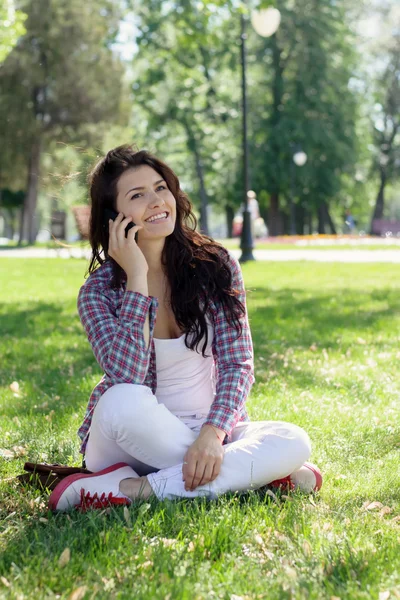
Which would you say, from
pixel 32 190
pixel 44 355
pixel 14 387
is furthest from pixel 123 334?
pixel 32 190

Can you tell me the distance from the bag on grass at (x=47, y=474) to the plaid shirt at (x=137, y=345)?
6.5 inches

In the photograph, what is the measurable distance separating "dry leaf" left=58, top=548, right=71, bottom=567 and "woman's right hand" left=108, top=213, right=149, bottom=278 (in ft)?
4.07

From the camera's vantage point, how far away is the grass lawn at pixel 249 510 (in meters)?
2.45

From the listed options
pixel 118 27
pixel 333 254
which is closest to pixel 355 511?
pixel 333 254

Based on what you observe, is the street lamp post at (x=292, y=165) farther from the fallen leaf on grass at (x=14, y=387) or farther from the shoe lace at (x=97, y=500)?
the shoe lace at (x=97, y=500)

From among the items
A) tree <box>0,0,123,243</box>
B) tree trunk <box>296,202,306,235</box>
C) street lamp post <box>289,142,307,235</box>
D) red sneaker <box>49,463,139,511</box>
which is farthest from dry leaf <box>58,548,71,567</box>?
tree trunk <box>296,202,306,235</box>

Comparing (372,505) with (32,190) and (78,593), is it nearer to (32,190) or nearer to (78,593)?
(78,593)

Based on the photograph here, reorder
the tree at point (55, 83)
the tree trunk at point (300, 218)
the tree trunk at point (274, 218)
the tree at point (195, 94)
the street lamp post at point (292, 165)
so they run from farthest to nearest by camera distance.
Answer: the tree trunk at point (300, 218) < the tree trunk at point (274, 218) < the tree at point (195, 94) < the street lamp post at point (292, 165) < the tree at point (55, 83)

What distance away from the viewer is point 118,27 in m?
38.5

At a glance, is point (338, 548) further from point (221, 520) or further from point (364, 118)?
point (364, 118)

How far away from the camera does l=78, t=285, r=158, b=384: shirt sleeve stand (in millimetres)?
3291

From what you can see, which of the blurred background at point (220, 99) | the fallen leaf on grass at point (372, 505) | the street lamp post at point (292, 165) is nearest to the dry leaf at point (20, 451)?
the fallen leaf on grass at point (372, 505)

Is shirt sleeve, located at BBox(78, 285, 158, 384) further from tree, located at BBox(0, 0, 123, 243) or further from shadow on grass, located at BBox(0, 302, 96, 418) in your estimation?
tree, located at BBox(0, 0, 123, 243)

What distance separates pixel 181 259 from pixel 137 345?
0.52 metres
